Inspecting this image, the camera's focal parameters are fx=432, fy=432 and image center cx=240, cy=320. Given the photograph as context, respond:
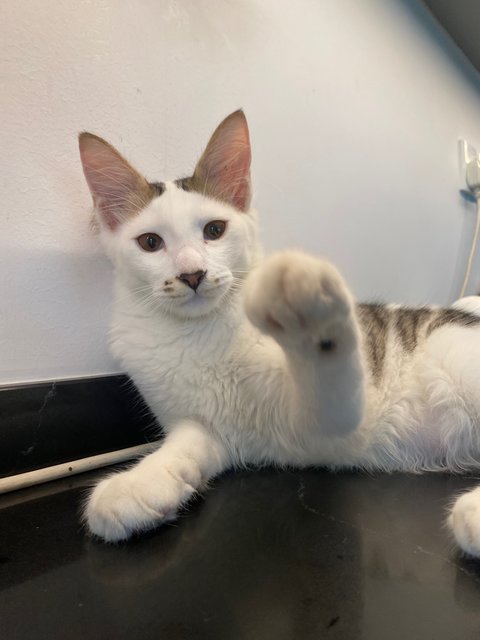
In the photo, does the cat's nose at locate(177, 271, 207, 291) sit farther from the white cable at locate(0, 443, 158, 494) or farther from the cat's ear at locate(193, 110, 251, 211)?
the white cable at locate(0, 443, 158, 494)

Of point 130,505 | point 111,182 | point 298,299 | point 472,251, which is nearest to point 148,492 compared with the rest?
point 130,505

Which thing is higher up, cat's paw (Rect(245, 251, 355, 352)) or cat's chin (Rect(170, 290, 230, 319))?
cat's paw (Rect(245, 251, 355, 352))

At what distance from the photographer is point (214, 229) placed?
93 centimetres

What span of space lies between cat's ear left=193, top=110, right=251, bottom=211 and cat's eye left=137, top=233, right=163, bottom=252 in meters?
0.17

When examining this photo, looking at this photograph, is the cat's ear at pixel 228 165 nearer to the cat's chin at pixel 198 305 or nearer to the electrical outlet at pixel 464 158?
the cat's chin at pixel 198 305

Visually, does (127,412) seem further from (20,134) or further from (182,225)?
(20,134)

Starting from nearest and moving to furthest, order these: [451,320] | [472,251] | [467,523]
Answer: [467,523] → [451,320] → [472,251]

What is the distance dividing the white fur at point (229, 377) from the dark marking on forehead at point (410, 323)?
1.1 inches

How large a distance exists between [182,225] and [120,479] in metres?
0.50

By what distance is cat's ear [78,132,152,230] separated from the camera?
Result: 0.91m

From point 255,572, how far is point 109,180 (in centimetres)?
81

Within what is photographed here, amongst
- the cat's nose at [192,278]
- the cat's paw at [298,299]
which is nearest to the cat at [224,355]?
the cat's nose at [192,278]

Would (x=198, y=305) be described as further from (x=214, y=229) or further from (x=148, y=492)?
(x=148, y=492)

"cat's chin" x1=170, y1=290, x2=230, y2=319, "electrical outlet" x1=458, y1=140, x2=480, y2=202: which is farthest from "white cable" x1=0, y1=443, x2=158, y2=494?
"electrical outlet" x1=458, y1=140, x2=480, y2=202
